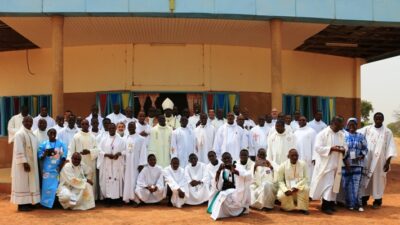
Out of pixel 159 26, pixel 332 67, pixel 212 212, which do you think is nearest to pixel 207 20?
pixel 159 26

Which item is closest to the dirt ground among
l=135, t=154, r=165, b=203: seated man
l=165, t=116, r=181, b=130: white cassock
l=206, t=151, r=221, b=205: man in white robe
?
l=135, t=154, r=165, b=203: seated man

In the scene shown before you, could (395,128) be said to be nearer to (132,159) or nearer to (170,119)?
(170,119)

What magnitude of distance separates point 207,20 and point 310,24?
2429 millimetres

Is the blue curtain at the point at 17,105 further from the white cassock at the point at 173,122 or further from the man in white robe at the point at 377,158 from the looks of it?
the man in white robe at the point at 377,158

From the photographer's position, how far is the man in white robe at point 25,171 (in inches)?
319

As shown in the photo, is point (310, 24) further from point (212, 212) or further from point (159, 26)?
point (212, 212)

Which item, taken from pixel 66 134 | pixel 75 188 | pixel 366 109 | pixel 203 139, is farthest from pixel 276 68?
pixel 366 109

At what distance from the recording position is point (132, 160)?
900 centimetres

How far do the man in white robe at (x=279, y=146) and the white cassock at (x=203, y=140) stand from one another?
145cm

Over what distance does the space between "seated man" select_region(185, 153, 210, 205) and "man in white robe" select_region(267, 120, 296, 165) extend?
130 cm

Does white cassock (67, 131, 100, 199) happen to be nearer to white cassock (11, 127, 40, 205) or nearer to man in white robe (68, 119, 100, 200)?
man in white robe (68, 119, 100, 200)

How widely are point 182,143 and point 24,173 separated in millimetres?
3065

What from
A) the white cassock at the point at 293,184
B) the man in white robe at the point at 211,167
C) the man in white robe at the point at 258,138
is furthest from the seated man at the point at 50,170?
the man in white robe at the point at 258,138

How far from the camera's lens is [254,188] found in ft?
27.7
